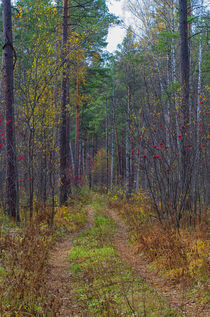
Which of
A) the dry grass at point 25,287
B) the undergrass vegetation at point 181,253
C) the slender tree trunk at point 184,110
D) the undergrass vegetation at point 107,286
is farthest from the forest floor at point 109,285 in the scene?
the slender tree trunk at point 184,110

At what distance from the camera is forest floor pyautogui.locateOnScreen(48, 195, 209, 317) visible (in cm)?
354

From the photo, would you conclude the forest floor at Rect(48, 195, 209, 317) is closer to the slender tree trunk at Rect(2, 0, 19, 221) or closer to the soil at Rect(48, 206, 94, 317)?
the soil at Rect(48, 206, 94, 317)

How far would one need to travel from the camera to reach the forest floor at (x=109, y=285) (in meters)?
3.54

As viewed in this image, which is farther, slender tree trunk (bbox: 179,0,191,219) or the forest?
slender tree trunk (bbox: 179,0,191,219)

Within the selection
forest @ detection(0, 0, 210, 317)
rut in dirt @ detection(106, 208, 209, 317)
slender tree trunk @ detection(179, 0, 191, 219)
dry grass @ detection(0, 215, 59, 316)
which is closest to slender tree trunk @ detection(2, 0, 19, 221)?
forest @ detection(0, 0, 210, 317)

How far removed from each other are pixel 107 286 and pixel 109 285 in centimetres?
6

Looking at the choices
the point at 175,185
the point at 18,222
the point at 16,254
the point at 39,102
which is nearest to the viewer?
the point at 16,254

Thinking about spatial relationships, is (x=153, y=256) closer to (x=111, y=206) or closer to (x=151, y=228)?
(x=151, y=228)

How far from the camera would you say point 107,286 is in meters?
4.45

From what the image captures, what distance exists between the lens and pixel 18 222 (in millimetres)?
8227

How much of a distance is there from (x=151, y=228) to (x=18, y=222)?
12.5ft

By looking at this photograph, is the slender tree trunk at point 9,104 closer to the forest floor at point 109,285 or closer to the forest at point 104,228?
the forest at point 104,228

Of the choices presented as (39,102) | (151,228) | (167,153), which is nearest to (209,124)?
(167,153)

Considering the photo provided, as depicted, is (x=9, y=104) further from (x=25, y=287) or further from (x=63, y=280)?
(x=25, y=287)
